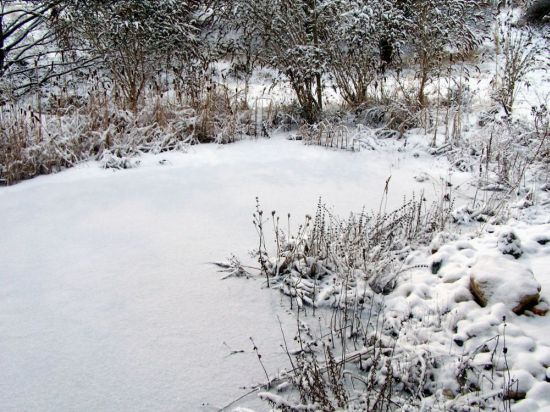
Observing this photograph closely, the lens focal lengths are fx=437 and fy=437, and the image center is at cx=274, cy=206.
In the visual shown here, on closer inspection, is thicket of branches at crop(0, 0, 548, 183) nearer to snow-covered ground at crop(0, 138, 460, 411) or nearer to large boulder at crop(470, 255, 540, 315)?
snow-covered ground at crop(0, 138, 460, 411)

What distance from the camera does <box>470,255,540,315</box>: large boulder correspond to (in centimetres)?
194

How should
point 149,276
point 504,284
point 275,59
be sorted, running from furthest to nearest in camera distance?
point 275,59
point 149,276
point 504,284

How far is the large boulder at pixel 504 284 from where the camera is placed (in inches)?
76.2

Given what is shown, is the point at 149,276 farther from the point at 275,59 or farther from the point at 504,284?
the point at 275,59

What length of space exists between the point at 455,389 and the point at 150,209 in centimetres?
244

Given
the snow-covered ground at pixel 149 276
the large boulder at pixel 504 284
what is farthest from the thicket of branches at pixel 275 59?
the large boulder at pixel 504 284

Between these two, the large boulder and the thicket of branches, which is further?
the thicket of branches

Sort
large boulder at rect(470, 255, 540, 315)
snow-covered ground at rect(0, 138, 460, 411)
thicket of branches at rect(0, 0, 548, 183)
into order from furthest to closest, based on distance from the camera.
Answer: thicket of branches at rect(0, 0, 548, 183) < large boulder at rect(470, 255, 540, 315) < snow-covered ground at rect(0, 138, 460, 411)

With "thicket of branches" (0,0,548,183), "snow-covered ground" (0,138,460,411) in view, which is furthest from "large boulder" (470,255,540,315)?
"thicket of branches" (0,0,548,183)

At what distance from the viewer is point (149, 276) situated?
8.12ft

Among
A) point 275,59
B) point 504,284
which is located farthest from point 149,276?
point 275,59

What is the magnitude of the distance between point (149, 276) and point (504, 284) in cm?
182

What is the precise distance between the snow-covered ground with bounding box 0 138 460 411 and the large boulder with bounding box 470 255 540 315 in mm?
915

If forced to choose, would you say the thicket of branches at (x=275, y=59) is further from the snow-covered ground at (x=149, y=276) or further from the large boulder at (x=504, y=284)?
the large boulder at (x=504, y=284)
